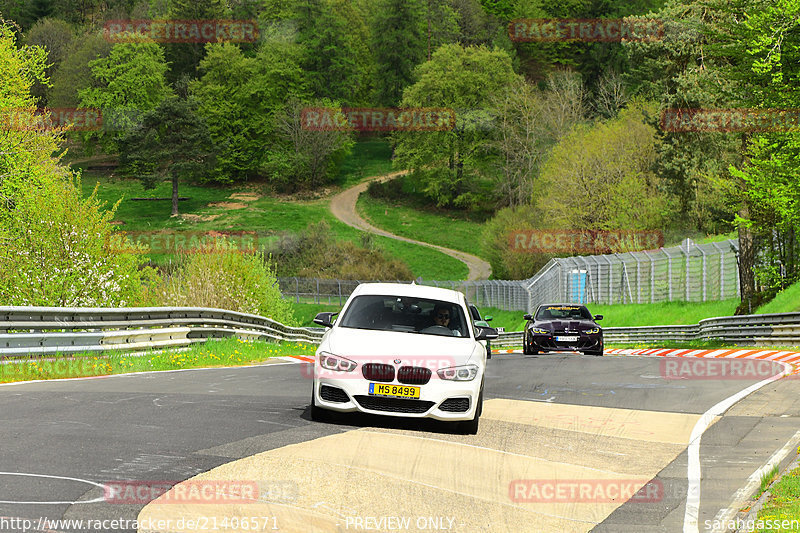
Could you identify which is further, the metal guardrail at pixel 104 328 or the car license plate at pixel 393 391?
the metal guardrail at pixel 104 328

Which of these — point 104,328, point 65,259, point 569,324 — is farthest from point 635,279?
point 104,328

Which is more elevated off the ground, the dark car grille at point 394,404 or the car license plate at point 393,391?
the car license plate at point 393,391

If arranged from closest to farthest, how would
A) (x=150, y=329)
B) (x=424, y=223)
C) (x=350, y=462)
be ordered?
(x=350, y=462) < (x=150, y=329) < (x=424, y=223)

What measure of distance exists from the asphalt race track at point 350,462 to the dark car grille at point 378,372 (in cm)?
57

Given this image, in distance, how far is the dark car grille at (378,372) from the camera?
407 inches

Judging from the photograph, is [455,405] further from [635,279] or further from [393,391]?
[635,279]

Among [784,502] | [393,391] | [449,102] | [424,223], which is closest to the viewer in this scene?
[784,502]

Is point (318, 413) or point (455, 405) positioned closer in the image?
point (455, 405)

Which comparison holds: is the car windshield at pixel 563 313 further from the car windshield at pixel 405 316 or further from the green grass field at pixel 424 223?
the green grass field at pixel 424 223

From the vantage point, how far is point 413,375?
10383mm

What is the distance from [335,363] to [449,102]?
100951mm

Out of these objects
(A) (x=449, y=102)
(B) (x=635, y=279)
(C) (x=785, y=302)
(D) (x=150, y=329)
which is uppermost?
(A) (x=449, y=102)

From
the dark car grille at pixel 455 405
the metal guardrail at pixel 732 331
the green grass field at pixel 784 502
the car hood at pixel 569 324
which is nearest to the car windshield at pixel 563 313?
the car hood at pixel 569 324

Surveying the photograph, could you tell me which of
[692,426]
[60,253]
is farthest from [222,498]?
[60,253]
